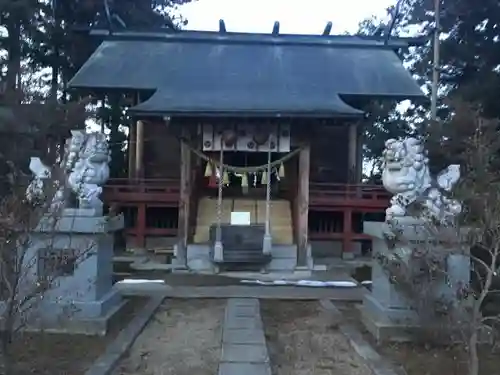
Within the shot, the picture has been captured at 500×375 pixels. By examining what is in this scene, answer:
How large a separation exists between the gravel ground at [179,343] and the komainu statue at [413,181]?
2472mm

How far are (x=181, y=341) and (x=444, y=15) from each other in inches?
641

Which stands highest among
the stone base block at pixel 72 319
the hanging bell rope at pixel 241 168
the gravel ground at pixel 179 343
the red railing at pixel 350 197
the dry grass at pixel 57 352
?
the hanging bell rope at pixel 241 168

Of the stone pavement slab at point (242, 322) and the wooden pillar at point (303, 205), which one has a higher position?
the wooden pillar at point (303, 205)

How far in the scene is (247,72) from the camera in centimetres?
1576

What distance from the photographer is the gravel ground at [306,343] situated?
18.7 feet

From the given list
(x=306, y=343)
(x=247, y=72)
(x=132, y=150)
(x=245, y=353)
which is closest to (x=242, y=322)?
(x=306, y=343)

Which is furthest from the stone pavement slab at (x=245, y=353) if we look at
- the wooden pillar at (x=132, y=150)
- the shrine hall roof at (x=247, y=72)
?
the wooden pillar at (x=132, y=150)

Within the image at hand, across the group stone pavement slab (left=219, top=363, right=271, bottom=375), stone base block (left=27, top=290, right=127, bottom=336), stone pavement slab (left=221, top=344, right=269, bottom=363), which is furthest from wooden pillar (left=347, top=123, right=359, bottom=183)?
stone pavement slab (left=219, top=363, right=271, bottom=375)

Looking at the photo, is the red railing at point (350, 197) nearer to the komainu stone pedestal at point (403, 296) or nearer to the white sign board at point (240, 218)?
the white sign board at point (240, 218)

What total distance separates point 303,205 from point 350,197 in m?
2.15

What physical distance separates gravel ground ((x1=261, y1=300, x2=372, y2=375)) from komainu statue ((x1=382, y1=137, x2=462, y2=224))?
156 centimetres

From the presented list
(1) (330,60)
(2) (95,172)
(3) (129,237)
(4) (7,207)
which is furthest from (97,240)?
(1) (330,60)

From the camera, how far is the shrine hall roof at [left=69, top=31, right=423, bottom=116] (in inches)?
526

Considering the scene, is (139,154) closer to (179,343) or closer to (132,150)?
(132,150)
